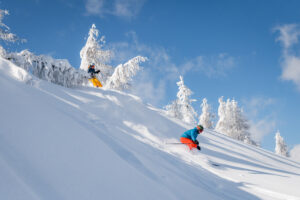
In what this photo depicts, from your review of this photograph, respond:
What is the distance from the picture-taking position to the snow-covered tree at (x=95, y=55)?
19.1 meters

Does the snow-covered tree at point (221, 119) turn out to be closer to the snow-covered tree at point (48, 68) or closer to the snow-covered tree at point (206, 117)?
the snow-covered tree at point (206, 117)

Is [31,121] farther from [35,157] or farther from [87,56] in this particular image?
[87,56]

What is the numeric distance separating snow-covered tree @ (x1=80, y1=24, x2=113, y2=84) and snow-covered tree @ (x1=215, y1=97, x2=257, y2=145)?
1675 centimetres

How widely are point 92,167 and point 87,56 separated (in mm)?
18186

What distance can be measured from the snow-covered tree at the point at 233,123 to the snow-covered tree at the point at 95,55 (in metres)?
16.8

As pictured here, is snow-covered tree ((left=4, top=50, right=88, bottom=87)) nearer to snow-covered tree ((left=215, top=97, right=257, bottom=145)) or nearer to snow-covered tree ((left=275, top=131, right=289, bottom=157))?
snow-covered tree ((left=215, top=97, right=257, bottom=145))

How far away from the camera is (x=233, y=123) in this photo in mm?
25766

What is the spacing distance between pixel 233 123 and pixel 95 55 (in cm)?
1967

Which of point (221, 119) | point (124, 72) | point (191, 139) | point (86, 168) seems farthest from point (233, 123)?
point (86, 168)

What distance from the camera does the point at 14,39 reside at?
11.7 metres

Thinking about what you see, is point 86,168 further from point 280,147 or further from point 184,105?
point 280,147

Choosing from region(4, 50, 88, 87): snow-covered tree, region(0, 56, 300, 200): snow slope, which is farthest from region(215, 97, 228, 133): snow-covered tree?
region(4, 50, 88, 87): snow-covered tree

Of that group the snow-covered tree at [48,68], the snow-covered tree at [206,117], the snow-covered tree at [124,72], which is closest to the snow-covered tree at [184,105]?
→ the snow-covered tree at [206,117]

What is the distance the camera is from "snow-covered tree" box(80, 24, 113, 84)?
1908 centimetres
